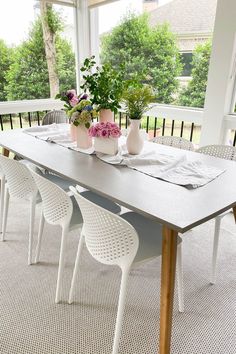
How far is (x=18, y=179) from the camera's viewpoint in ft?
5.94

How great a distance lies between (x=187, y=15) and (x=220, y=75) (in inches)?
37.0

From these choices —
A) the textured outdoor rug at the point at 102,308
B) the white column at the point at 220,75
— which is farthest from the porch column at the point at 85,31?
the textured outdoor rug at the point at 102,308

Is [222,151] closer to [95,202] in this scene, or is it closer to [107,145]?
[107,145]

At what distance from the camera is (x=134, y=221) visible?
1.63 metres

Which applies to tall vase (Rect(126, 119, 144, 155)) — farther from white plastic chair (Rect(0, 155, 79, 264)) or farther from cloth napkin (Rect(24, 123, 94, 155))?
white plastic chair (Rect(0, 155, 79, 264))

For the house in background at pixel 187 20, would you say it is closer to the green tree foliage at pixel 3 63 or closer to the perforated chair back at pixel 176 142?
the perforated chair back at pixel 176 142

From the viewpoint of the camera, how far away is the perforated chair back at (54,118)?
3012 mm

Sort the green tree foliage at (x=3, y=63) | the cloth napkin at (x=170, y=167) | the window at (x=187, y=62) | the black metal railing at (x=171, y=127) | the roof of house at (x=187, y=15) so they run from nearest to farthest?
the cloth napkin at (x=170, y=167), the roof of house at (x=187, y=15), the window at (x=187, y=62), the black metal railing at (x=171, y=127), the green tree foliage at (x=3, y=63)

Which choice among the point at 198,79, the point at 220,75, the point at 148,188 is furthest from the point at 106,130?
the point at 198,79

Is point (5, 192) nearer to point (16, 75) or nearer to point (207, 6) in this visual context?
point (16, 75)

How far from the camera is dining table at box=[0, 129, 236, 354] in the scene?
115 cm

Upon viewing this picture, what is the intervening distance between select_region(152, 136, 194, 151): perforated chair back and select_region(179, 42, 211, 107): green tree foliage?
2.98 ft

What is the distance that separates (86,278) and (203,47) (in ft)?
8.17

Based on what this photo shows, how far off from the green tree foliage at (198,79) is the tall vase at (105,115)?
1409 millimetres
